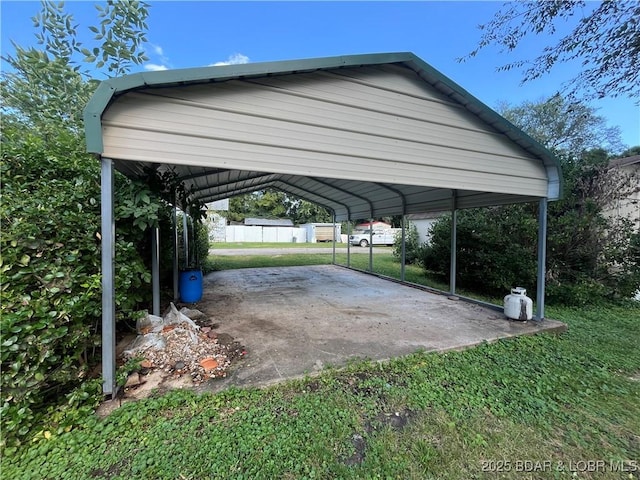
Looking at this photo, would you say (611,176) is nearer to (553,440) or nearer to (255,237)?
(553,440)

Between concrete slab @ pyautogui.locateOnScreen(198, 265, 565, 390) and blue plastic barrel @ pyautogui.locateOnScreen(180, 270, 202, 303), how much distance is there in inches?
10.8

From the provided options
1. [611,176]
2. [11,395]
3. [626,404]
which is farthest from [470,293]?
[11,395]

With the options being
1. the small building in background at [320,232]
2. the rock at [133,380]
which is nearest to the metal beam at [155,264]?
the rock at [133,380]

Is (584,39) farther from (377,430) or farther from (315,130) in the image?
(377,430)

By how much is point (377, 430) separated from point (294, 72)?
344 cm

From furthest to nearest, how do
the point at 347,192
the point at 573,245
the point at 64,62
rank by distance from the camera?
1. the point at 347,192
2. the point at 573,245
3. the point at 64,62

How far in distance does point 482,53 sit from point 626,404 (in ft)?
19.3

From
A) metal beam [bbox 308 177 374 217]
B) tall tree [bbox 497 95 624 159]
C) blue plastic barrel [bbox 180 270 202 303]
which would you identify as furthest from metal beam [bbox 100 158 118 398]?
tall tree [bbox 497 95 624 159]

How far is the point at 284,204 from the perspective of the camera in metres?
41.9

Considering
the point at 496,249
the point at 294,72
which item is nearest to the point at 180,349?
the point at 294,72

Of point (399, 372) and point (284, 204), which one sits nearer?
point (399, 372)

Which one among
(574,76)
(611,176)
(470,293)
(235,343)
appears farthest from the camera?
(470,293)

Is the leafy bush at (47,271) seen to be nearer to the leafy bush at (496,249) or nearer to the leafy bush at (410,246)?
the leafy bush at (496,249)

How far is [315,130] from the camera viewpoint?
9.75 ft
